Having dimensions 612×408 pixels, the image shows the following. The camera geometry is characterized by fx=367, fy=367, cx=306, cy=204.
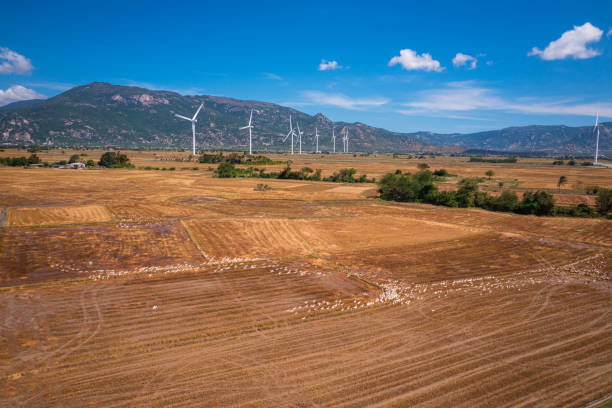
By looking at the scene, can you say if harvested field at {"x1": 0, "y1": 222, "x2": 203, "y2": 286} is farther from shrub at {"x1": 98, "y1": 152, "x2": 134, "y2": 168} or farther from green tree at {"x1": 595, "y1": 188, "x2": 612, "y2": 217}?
shrub at {"x1": 98, "y1": 152, "x2": 134, "y2": 168}

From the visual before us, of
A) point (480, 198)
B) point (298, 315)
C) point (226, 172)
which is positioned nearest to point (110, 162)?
point (226, 172)

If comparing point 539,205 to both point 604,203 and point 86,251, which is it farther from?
point 86,251

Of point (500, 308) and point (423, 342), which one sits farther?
point (500, 308)

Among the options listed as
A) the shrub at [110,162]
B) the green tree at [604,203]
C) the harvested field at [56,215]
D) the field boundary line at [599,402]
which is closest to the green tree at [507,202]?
the green tree at [604,203]

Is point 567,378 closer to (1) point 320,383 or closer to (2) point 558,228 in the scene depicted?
(1) point 320,383

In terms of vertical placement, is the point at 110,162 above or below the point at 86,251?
above

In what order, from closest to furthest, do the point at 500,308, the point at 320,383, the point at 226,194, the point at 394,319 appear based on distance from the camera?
the point at 320,383 → the point at 394,319 → the point at 500,308 → the point at 226,194

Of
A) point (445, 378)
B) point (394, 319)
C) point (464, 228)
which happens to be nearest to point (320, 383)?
point (445, 378)

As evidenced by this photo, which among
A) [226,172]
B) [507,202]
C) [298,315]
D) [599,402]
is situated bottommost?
[599,402]
